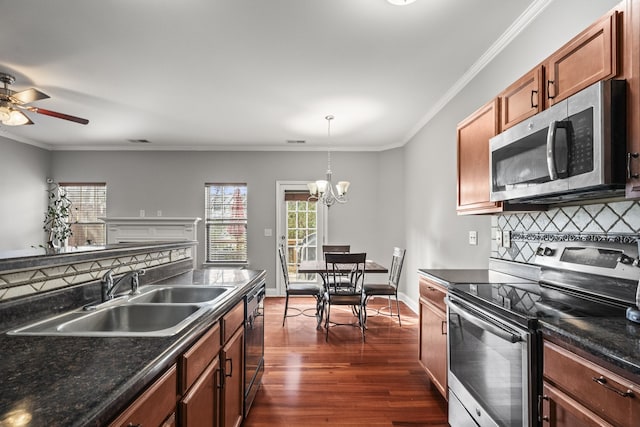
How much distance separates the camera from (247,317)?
202cm

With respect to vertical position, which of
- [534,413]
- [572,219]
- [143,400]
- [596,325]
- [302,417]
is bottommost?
[302,417]

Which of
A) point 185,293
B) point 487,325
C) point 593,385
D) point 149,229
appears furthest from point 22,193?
point 593,385

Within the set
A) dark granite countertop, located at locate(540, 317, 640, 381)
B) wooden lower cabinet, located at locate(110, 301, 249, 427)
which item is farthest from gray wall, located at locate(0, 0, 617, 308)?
dark granite countertop, located at locate(540, 317, 640, 381)

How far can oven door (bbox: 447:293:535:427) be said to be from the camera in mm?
1265

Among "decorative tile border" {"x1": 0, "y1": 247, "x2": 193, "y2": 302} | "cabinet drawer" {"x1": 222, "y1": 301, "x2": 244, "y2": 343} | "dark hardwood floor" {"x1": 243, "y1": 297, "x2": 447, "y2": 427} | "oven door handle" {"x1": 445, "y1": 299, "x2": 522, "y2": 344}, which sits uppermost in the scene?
"decorative tile border" {"x1": 0, "y1": 247, "x2": 193, "y2": 302}

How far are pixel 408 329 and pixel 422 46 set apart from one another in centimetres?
296

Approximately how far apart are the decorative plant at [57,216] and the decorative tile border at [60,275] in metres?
4.14

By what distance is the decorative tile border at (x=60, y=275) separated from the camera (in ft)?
3.87

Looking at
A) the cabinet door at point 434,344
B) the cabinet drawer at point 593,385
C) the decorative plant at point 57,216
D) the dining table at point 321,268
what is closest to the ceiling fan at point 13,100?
the decorative plant at point 57,216

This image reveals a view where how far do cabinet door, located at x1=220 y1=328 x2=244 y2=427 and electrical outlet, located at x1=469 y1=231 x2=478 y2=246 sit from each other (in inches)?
84.0

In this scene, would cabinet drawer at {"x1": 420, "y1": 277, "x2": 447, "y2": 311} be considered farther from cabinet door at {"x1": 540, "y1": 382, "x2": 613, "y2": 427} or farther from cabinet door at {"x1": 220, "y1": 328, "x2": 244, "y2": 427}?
cabinet door at {"x1": 220, "y1": 328, "x2": 244, "y2": 427}

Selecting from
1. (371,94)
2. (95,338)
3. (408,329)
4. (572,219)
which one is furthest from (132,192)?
(572,219)

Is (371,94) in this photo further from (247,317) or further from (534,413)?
(534,413)

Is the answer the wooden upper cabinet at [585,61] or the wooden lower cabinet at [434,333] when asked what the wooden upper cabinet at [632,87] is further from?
the wooden lower cabinet at [434,333]
